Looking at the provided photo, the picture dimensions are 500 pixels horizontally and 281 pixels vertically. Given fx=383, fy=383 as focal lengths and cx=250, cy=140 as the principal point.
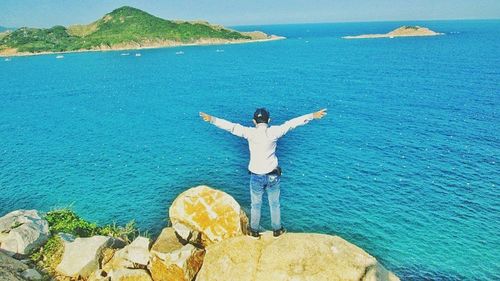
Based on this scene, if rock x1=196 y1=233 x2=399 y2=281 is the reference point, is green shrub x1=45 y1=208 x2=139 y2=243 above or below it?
below

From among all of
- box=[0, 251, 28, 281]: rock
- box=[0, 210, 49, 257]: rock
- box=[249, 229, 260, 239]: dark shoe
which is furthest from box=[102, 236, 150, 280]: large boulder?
box=[249, 229, 260, 239]: dark shoe

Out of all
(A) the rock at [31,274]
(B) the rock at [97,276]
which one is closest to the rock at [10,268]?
(A) the rock at [31,274]

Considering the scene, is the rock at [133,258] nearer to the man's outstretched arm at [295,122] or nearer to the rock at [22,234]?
the rock at [22,234]

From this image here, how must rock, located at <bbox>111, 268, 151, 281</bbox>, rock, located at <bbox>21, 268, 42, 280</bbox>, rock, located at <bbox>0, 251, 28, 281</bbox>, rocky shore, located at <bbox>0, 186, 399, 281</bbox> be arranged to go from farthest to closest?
rock, located at <bbox>21, 268, 42, 280</bbox> → rock, located at <bbox>111, 268, 151, 281</bbox> → rock, located at <bbox>0, 251, 28, 281</bbox> → rocky shore, located at <bbox>0, 186, 399, 281</bbox>

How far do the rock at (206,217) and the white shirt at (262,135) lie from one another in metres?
4.67

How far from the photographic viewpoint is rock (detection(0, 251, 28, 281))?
1587 cm

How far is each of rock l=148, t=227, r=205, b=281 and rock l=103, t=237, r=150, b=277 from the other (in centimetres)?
52

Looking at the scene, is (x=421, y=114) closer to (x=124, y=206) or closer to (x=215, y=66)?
(x=124, y=206)

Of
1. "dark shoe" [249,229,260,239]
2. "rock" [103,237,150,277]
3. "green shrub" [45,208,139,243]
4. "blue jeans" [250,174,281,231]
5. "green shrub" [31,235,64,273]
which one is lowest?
"green shrub" [45,208,139,243]

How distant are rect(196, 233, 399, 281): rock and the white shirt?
11.1 feet

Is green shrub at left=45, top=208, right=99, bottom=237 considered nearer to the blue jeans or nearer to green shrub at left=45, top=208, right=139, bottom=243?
green shrub at left=45, top=208, right=139, bottom=243

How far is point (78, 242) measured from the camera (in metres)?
19.5

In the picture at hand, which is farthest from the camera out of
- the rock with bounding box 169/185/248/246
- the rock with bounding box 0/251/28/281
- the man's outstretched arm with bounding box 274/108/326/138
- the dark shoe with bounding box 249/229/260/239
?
the rock with bounding box 169/185/248/246

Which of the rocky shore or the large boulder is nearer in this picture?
the rocky shore
